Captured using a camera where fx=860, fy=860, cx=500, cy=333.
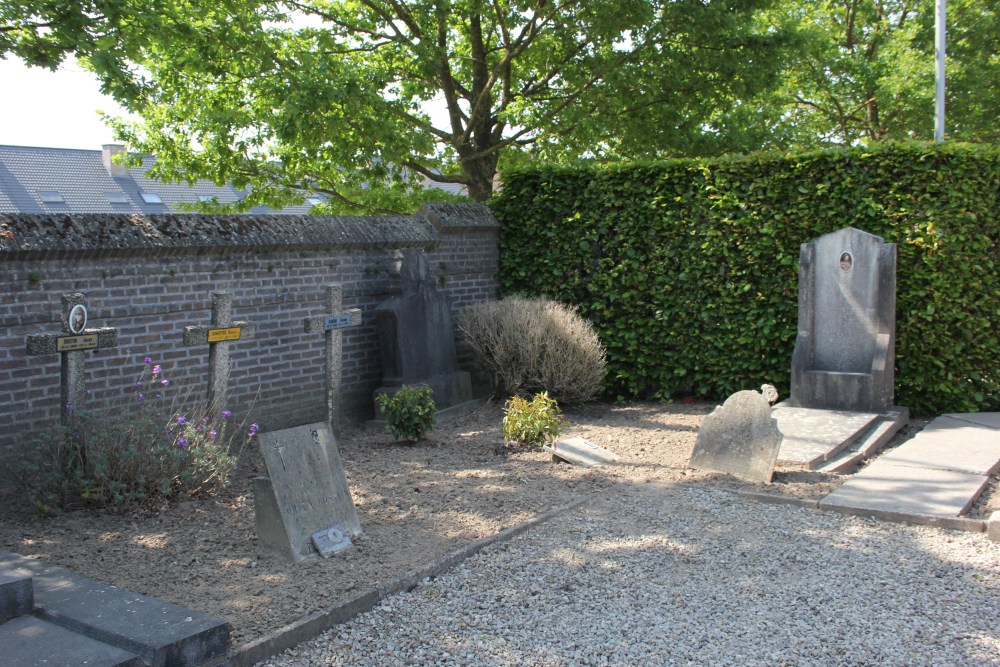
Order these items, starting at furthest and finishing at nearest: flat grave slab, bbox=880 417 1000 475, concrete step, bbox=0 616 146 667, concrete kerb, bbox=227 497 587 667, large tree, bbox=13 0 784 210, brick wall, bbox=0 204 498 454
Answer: large tree, bbox=13 0 784 210, flat grave slab, bbox=880 417 1000 475, brick wall, bbox=0 204 498 454, concrete kerb, bbox=227 497 587 667, concrete step, bbox=0 616 146 667

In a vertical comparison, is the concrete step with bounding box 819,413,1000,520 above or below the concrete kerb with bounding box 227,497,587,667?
above

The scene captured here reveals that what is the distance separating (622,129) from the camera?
1388 centimetres

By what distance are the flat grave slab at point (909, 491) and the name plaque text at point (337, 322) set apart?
448 centimetres

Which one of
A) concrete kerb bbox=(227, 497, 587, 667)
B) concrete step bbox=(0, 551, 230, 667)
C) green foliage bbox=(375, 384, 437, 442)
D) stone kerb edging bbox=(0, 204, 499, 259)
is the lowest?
concrete kerb bbox=(227, 497, 587, 667)

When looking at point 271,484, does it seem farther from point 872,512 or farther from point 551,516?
point 872,512

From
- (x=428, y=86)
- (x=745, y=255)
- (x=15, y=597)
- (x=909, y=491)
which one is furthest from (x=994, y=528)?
(x=428, y=86)

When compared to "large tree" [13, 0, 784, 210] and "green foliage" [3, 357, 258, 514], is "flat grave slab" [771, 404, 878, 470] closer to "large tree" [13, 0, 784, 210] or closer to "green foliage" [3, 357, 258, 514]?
"green foliage" [3, 357, 258, 514]

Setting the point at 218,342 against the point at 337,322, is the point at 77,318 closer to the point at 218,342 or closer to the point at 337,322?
the point at 218,342

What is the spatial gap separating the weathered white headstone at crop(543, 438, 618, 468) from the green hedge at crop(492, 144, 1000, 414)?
2.90 m

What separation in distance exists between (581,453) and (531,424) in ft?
1.91

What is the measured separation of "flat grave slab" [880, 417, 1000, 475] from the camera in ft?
22.3

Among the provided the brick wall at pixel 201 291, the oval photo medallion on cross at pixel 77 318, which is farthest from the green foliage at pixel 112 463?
the brick wall at pixel 201 291

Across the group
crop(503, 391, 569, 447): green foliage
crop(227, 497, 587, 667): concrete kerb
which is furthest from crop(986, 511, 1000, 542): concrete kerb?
crop(503, 391, 569, 447): green foliage

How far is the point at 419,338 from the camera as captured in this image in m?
8.99
